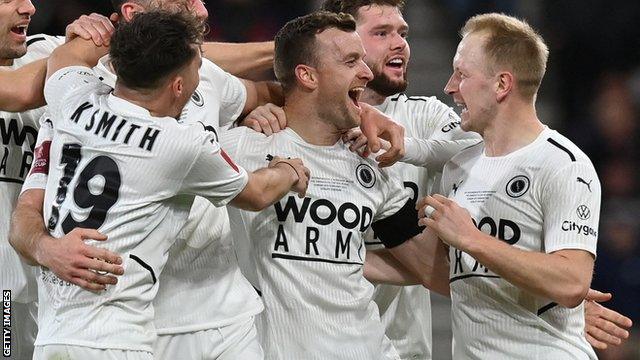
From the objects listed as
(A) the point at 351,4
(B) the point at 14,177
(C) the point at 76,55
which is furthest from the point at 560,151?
(B) the point at 14,177

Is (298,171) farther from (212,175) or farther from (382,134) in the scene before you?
(382,134)

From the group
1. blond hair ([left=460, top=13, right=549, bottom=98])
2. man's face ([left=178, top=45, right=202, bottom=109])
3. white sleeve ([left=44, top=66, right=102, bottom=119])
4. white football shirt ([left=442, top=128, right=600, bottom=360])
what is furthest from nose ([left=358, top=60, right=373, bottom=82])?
white sleeve ([left=44, top=66, right=102, bottom=119])

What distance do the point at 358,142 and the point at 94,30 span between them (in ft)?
4.03

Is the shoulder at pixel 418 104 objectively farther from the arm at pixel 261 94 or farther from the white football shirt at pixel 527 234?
the white football shirt at pixel 527 234

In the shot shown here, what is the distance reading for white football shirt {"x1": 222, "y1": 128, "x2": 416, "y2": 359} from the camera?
180 inches

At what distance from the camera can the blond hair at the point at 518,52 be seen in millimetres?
4547

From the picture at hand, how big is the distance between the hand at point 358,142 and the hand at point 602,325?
110cm

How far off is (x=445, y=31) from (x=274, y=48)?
539cm

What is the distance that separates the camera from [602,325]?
188 inches

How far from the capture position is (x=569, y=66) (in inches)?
396

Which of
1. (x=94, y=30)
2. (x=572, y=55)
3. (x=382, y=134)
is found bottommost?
(x=572, y=55)

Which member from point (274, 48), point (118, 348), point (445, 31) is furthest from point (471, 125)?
point (445, 31)

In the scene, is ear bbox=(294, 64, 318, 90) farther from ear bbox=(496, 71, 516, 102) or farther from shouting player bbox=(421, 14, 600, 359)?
ear bbox=(496, 71, 516, 102)

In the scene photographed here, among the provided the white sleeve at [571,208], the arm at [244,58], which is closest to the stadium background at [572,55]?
the arm at [244,58]
